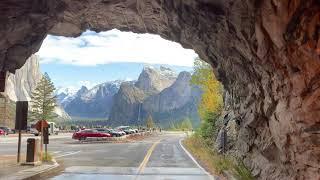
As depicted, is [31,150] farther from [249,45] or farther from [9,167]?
[249,45]

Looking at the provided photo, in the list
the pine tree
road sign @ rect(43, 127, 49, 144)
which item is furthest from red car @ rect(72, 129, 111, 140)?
the pine tree

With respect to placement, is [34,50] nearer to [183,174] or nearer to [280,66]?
[183,174]

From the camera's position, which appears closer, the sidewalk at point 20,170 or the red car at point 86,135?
the sidewalk at point 20,170

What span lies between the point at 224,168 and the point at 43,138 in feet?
37.6

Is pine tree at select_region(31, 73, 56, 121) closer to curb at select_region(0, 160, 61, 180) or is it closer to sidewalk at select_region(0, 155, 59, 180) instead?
sidewalk at select_region(0, 155, 59, 180)

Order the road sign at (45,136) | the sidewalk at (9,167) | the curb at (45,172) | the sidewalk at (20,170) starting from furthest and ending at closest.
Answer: the road sign at (45,136)
the sidewalk at (9,167)
the curb at (45,172)
the sidewalk at (20,170)

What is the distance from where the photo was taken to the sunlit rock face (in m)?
11.4

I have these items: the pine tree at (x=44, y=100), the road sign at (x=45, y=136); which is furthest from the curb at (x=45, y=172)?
the pine tree at (x=44, y=100)

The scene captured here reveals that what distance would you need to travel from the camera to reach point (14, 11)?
59.5ft

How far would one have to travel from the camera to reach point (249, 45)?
14867mm

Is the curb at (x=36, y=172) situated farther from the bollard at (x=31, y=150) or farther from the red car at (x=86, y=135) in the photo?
the red car at (x=86, y=135)

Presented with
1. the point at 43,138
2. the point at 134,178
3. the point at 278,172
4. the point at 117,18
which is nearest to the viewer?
the point at 278,172

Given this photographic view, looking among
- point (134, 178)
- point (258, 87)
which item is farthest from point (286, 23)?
point (134, 178)

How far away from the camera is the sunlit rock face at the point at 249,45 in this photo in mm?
11422
